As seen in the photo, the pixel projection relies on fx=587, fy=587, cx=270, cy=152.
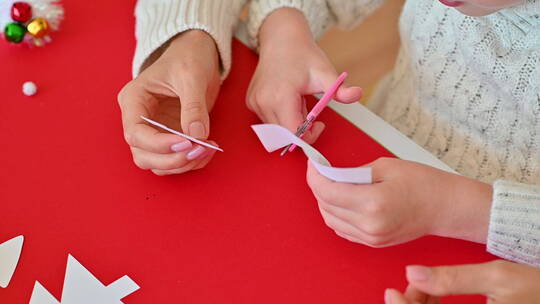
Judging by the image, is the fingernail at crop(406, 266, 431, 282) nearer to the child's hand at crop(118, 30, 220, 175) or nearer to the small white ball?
the child's hand at crop(118, 30, 220, 175)

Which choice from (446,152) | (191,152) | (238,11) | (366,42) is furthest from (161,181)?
(366,42)

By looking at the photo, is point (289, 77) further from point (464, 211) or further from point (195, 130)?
point (464, 211)

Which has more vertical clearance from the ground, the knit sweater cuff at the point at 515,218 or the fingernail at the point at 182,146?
the fingernail at the point at 182,146

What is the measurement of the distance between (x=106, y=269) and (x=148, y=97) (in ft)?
0.68

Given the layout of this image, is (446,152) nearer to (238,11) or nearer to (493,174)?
(493,174)

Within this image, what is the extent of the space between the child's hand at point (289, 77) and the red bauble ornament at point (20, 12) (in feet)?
1.08

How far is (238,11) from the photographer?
0.83 m

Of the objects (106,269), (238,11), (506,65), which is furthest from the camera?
(238,11)

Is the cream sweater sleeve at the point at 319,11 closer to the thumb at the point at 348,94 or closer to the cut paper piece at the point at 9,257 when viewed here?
the thumb at the point at 348,94

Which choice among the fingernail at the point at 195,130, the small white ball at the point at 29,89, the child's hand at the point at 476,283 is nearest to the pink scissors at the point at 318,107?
the fingernail at the point at 195,130

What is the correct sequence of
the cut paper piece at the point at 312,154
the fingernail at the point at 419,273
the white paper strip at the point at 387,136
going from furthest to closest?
the white paper strip at the point at 387,136 → the cut paper piece at the point at 312,154 → the fingernail at the point at 419,273

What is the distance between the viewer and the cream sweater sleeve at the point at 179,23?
0.75 metres

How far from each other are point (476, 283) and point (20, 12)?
2.22 feet

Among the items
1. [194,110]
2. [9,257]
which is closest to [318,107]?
[194,110]
